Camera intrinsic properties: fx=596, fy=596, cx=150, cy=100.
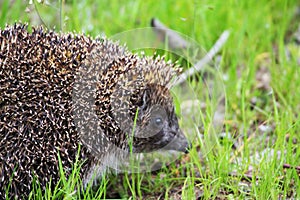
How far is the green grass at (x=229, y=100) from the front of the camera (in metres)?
5.18

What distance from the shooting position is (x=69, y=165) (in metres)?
4.97

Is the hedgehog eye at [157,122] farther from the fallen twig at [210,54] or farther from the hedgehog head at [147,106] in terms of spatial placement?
the fallen twig at [210,54]

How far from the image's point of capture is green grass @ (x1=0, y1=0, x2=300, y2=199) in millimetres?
5176

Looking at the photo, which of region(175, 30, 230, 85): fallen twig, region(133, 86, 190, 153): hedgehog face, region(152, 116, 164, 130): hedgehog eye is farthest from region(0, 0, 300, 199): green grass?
region(152, 116, 164, 130): hedgehog eye

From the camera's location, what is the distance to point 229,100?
6.59 m

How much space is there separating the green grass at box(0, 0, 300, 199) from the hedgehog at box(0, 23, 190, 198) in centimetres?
25

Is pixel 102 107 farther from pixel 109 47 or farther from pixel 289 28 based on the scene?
pixel 289 28

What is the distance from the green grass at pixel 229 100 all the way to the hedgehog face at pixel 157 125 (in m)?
0.22

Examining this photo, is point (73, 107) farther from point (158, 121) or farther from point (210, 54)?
point (210, 54)

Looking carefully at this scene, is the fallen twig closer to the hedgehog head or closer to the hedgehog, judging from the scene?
the hedgehog head

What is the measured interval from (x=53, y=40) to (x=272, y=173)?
7.20 ft

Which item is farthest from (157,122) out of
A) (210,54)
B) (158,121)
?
(210,54)

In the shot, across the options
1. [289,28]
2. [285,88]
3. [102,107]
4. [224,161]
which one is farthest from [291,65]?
[102,107]

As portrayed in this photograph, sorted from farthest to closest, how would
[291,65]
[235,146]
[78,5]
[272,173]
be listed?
[78,5] < [291,65] < [235,146] < [272,173]
